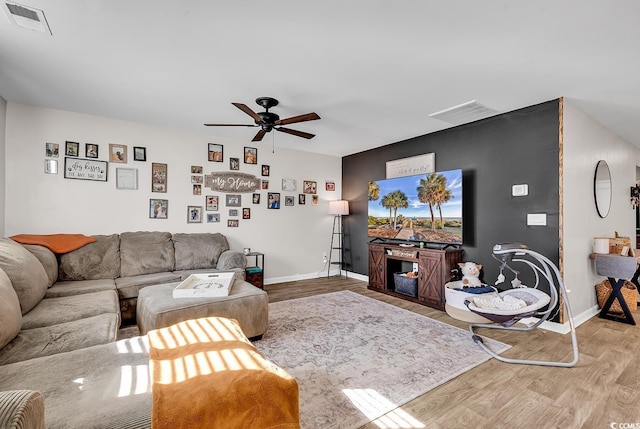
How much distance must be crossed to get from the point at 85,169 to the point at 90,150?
0.83ft

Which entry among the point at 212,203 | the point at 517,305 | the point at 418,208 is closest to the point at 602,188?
the point at 418,208

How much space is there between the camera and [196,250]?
4.10 meters

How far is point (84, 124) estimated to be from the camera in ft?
12.3

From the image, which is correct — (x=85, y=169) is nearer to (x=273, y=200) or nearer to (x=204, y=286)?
(x=204, y=286)

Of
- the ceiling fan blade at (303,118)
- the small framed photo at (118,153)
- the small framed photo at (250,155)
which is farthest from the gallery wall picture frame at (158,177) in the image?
the ceiling fan blade at (303,118)

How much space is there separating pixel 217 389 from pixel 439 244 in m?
3.62

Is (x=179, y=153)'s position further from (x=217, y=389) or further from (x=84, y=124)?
(x=217, y=389)

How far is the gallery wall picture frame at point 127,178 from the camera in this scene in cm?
396

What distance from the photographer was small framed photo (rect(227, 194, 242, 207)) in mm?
4777

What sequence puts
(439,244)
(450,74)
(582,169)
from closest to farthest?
(450,74), (582,169), (439,244)

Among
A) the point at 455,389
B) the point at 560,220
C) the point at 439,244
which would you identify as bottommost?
the point at 455,389

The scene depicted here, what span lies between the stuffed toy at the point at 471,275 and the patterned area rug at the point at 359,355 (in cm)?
62

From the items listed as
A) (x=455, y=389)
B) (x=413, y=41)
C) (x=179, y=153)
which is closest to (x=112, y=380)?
(x=455, y=389)

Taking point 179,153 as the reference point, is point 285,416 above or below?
below
